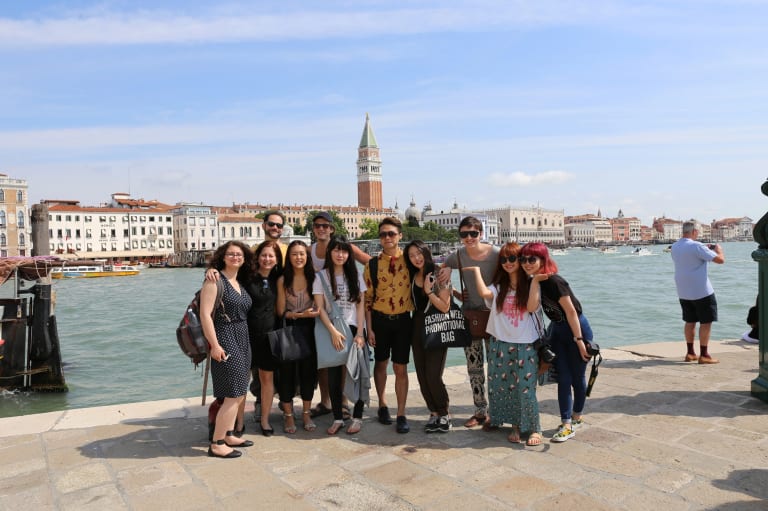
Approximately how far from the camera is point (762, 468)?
9.96 ft

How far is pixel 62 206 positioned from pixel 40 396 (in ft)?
223

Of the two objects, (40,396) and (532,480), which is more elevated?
(532,480)

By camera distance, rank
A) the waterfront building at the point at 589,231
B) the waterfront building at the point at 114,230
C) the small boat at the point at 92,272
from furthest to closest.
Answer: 1. the waterfront building at the point at 589,231
2. the waterfront building at the point at 114,230
3. the small boat at the point at 92,272

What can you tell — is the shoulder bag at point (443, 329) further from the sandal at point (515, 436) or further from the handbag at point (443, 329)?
the sandal at point (515, 436)

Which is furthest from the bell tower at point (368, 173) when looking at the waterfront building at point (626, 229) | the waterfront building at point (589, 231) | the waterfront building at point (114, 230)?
the waterfront building at point (626, 229)

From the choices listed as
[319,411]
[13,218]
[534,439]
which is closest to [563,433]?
[534,439]

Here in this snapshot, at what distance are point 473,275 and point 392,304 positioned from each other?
1.88ft

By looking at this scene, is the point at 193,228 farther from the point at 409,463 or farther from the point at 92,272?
the point at 409,463

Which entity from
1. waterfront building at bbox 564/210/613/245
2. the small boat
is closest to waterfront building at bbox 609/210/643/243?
waterfront building at bbox 564/210/613/245

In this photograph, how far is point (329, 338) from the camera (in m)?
3.92

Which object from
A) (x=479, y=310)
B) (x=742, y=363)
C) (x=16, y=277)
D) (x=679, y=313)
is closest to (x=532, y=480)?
(x=479, y=310)

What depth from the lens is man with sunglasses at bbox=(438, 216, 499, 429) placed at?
151 inches

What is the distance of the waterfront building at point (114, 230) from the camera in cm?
6688

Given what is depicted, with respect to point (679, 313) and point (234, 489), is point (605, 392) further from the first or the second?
point (679, 313)
